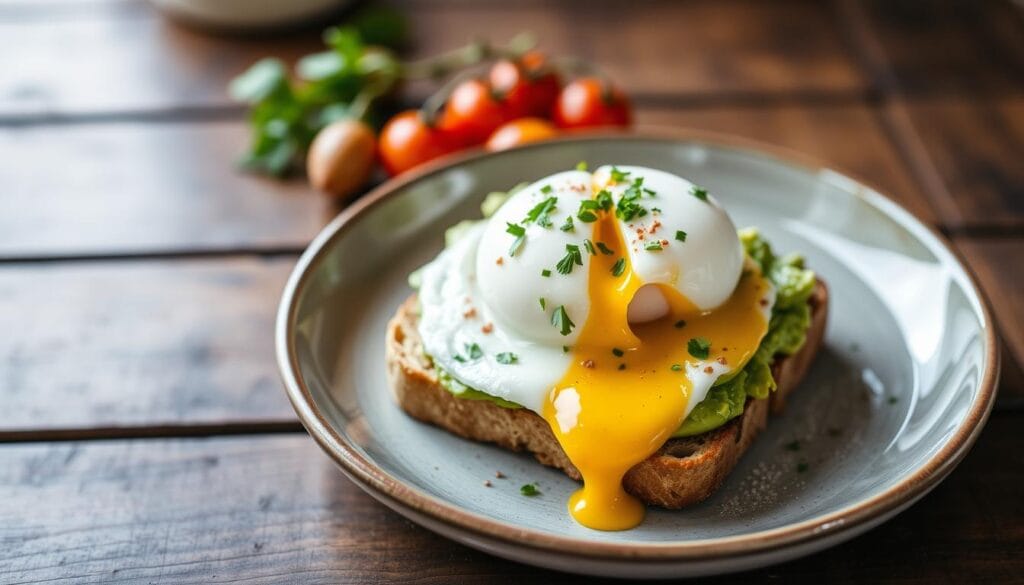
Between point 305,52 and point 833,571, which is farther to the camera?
point 305,52

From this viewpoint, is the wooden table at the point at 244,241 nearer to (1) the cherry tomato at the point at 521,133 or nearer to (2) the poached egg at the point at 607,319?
(2) the poached egg at the point at 607,319

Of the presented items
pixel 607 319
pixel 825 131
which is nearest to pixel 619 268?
pixel 607 319

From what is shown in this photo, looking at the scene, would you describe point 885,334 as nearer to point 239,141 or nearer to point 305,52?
point 239,141

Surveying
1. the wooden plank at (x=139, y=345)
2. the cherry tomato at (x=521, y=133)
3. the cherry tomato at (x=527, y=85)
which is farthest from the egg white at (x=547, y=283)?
the cherry tomato at (x=527, y=85)

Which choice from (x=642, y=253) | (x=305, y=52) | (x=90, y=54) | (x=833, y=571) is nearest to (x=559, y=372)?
(x=642, y=253)

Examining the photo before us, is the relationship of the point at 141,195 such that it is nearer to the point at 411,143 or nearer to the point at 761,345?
the point at 411,143

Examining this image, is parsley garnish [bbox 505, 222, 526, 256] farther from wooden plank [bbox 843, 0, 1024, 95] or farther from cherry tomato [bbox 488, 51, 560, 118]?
wooden plank [bbox 843, 0, 1024, 95]

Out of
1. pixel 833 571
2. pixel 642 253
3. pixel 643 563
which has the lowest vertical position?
pixel 833 571
